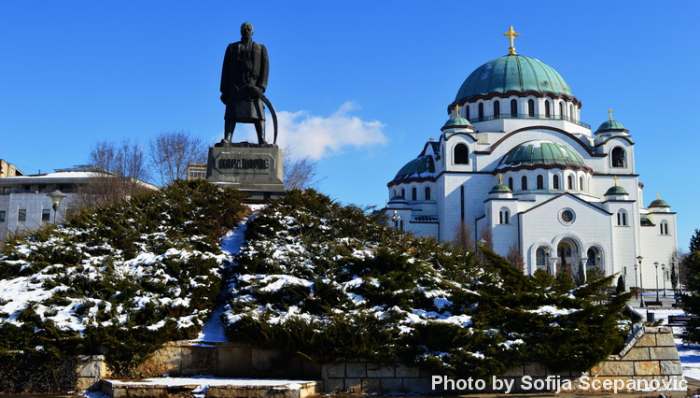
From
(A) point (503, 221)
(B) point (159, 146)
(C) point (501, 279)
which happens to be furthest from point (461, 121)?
(C) point (501, 279)

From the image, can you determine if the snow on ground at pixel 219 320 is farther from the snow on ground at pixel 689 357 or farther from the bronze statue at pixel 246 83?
the snow on ground at pixel 689 357

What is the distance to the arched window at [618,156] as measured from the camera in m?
61.6

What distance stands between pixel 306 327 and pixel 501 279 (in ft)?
11.0

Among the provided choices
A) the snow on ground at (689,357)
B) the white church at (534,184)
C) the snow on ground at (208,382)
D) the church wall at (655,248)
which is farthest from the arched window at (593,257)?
the snow on ground at (208,382)

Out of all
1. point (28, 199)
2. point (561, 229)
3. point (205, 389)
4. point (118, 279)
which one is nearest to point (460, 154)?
point (561, 229)

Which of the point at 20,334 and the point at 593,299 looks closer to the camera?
the point at 20,334

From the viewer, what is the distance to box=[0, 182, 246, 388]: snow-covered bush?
30.5 feet

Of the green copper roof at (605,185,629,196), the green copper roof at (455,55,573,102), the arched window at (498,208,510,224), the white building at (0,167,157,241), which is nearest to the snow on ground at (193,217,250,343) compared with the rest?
the white building at (0,167,157,241)

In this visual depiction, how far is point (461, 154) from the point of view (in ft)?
198

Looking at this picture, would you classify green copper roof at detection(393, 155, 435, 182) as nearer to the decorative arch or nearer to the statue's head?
the decorative arch

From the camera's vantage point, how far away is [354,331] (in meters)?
9.44

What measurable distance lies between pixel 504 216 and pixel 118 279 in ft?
154

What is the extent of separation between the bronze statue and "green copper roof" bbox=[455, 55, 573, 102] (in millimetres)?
48199

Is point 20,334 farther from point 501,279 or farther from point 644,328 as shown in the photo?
point 644,328
